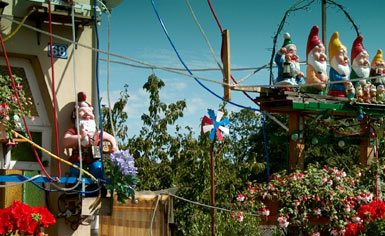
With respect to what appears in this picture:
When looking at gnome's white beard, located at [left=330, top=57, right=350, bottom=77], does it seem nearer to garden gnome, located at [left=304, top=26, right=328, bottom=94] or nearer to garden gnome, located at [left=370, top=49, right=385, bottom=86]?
garden gnome, located at [left=304, top=26, right=328, bottom=94]

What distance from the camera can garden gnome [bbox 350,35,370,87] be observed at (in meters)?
10.4

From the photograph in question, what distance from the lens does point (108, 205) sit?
7.68 meters

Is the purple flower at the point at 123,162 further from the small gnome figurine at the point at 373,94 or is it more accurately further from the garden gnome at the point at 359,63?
the small gnome figurine at the point at 373,94

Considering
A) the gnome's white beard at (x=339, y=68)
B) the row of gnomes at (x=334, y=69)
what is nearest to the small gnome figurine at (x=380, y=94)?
the row of gnomes at (x=334, y=69)

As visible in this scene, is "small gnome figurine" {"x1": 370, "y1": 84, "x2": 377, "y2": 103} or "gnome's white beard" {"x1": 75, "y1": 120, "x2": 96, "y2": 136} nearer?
"gnome's white beard" {"x1": 75, "y1": 120, "x2": 96, "y2": 136}

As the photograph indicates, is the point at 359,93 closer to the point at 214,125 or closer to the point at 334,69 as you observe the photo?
the point at 334,69

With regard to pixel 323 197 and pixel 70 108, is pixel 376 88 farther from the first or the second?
pixel 70 108

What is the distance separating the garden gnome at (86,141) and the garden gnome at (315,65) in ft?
11.3

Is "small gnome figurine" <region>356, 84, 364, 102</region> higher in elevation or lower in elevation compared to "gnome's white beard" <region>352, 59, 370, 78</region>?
lower

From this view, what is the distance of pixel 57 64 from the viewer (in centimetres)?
803

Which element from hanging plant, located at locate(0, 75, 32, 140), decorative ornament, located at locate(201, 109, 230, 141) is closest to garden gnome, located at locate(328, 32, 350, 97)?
decorative ornament, located at locate(201, 109, 230, 141)

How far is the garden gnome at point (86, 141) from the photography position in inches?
302

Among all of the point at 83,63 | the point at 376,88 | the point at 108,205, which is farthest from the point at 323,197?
the point at 83,63

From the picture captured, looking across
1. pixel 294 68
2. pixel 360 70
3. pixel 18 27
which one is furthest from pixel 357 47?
pixel 18 27
